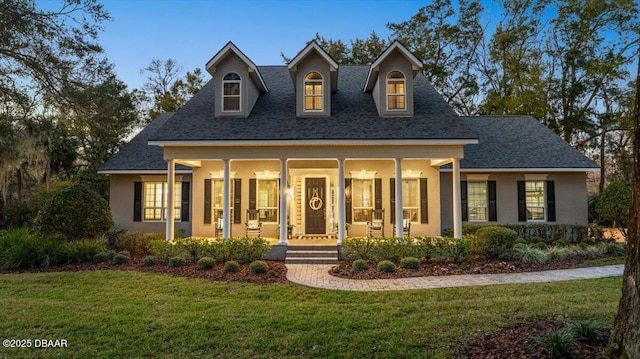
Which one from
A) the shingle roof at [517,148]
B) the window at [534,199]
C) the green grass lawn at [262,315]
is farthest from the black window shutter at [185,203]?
the window at [534,199]

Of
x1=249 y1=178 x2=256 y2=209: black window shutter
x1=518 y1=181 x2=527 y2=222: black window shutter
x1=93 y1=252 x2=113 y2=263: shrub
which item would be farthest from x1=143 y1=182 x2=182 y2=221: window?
x1=518 y1=181 x2=527 y2=222: black window shutter

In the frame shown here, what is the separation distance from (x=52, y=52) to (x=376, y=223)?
11.1 meters

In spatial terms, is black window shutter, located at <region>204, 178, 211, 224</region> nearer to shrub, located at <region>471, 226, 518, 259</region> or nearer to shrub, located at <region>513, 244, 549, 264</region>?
shrub, located at <region>471, 226, 518, 259</region>

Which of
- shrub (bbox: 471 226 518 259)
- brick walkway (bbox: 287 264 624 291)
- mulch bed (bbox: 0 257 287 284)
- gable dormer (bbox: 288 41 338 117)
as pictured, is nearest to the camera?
brick walkway (bbox: 287 264 624 291)

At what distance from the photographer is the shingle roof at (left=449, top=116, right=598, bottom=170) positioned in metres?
13.6

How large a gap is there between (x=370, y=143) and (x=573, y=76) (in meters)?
18.9

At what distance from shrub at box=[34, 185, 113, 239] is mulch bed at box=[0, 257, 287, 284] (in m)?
1.07

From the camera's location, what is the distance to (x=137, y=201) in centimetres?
1420

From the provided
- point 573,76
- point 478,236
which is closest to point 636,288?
point 478,236

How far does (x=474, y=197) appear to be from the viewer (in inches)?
556

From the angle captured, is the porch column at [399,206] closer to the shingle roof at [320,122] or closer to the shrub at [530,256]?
the shingle roof at [320,122]

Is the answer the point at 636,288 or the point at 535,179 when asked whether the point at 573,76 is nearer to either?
the point at 535,179

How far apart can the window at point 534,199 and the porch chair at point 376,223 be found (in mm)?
6051

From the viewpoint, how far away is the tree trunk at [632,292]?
3.51 m
